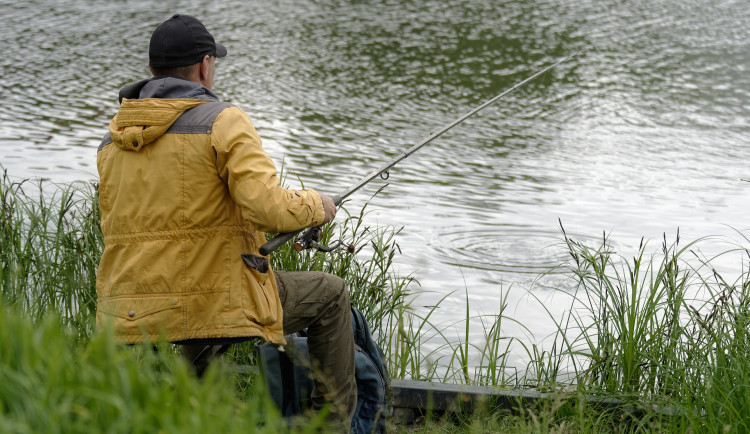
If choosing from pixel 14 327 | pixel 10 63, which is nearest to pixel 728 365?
pixel 14 327

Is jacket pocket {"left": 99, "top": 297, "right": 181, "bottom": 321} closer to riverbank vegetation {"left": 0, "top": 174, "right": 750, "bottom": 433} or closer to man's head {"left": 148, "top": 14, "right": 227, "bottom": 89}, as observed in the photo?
riverbank vegetation {"left": 0, "top": 174, "right": 750, "bottom": 433}

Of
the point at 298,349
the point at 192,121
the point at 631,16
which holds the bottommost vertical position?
the point at 298,349

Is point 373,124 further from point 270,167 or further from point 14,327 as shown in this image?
point 14,327

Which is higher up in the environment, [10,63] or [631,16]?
[631,16]

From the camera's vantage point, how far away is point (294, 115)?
1098 centimetres

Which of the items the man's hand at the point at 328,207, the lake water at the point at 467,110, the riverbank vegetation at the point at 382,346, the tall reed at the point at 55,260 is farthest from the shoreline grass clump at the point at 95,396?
the lake water at the point at 467,110

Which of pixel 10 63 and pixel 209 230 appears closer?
pixel 209 230

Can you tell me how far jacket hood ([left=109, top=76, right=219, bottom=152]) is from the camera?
3002mm

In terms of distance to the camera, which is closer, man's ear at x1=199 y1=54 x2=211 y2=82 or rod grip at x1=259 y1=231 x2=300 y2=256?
rod grip at x1=259 y1=231 x2=300 y2=256

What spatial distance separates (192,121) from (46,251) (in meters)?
1.46

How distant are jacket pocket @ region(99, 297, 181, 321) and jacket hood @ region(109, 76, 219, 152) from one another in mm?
458

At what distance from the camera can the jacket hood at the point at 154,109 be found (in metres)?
3.00

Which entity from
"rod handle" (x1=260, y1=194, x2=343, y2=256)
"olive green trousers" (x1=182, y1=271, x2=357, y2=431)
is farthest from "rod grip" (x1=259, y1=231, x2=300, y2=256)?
"olive green trousers" (x1=182, y1=271, x2=357, y2=431)

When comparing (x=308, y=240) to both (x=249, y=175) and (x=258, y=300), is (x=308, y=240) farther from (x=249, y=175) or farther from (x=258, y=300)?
(x=249, y=175)
